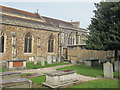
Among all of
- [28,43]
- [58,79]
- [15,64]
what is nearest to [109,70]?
[58,79]

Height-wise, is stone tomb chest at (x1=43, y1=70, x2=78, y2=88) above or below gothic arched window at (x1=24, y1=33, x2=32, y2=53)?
below

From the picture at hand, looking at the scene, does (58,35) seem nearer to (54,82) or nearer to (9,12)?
(9,12)

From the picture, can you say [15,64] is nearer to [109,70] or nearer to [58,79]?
[58,79]

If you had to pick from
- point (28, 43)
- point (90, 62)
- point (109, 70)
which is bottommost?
point (90, 62)

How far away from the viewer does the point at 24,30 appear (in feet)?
63.2

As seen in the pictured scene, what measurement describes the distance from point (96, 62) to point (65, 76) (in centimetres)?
963

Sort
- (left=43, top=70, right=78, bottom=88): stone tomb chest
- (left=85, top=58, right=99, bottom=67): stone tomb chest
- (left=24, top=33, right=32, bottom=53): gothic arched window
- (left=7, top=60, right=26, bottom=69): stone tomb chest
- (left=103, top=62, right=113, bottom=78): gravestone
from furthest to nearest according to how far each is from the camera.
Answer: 1. (left=24, top=33, right=32, bottom=53): gothic arched window
2. (left=85, top=58, right=99, bottom=67): stone tomb chest
3. (left=7, top=60, right=26, bottom=69): stone tomb chest
4. (left=103, top=62, right=113, bottom=78): gravestone
5. (left=43, top=70, right=78, bottom=88): stone tomb chest

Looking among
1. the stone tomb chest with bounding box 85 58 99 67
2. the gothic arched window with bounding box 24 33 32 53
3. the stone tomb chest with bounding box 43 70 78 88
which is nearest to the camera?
the stone tomb chest with bounding box 43 70 78 88

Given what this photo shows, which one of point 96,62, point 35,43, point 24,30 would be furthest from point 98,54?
point 24,30

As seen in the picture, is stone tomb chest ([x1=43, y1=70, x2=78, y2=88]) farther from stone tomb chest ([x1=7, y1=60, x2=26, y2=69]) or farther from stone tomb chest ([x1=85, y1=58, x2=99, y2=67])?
stone tomb chest ([x1=85, y1=58, x2=99, y2=67])

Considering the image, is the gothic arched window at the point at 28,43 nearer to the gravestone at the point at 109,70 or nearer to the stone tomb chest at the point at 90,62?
the stone tomb chest at the point at 90,62

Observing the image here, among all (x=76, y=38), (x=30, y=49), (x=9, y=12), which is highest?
(x=9, y=12)

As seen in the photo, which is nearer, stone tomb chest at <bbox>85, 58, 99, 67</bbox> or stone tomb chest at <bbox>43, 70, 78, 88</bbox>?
stone tomb chest at <bbox>43, 70, 78, 88</bbox>

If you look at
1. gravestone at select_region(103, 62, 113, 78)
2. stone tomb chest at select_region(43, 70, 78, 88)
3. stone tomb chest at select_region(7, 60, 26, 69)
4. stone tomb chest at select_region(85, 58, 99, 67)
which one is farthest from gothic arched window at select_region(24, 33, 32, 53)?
gravestone at select_region(103, 62, 113, 78)
